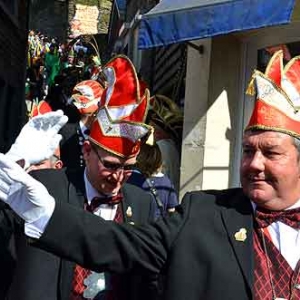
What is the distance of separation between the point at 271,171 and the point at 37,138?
0.88 meters

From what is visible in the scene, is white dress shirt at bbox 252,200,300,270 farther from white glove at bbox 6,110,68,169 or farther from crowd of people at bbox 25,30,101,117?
crowd of people at bbox 25,30,101,117

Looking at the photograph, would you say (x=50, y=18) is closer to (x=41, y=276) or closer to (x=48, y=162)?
(x=48, y=162)

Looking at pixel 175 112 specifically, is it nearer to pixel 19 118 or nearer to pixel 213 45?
pixel 213 45

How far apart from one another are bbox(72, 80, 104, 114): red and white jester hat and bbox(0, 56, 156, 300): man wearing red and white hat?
1705 millimetres

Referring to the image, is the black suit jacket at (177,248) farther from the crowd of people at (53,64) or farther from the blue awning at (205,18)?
the crowd of people at (53,64)

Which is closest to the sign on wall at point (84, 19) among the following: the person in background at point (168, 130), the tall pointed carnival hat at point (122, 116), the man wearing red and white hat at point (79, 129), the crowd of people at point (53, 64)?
the crowd of people at point (53, 64)

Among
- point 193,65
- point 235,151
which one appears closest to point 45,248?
point 235,151

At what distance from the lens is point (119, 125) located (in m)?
2.93

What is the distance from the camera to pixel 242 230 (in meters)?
2.35

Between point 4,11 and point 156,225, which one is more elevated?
point 4,11

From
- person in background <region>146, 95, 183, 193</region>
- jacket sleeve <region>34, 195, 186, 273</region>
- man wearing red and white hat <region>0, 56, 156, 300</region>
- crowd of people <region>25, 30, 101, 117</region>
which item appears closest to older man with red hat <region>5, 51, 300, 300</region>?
jacket sleeve <region>34, 195, 186, 273</region>

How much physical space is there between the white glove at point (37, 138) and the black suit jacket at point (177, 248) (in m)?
0.41

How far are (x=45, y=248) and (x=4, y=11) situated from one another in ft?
42.7

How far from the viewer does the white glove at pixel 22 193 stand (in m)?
2.07
